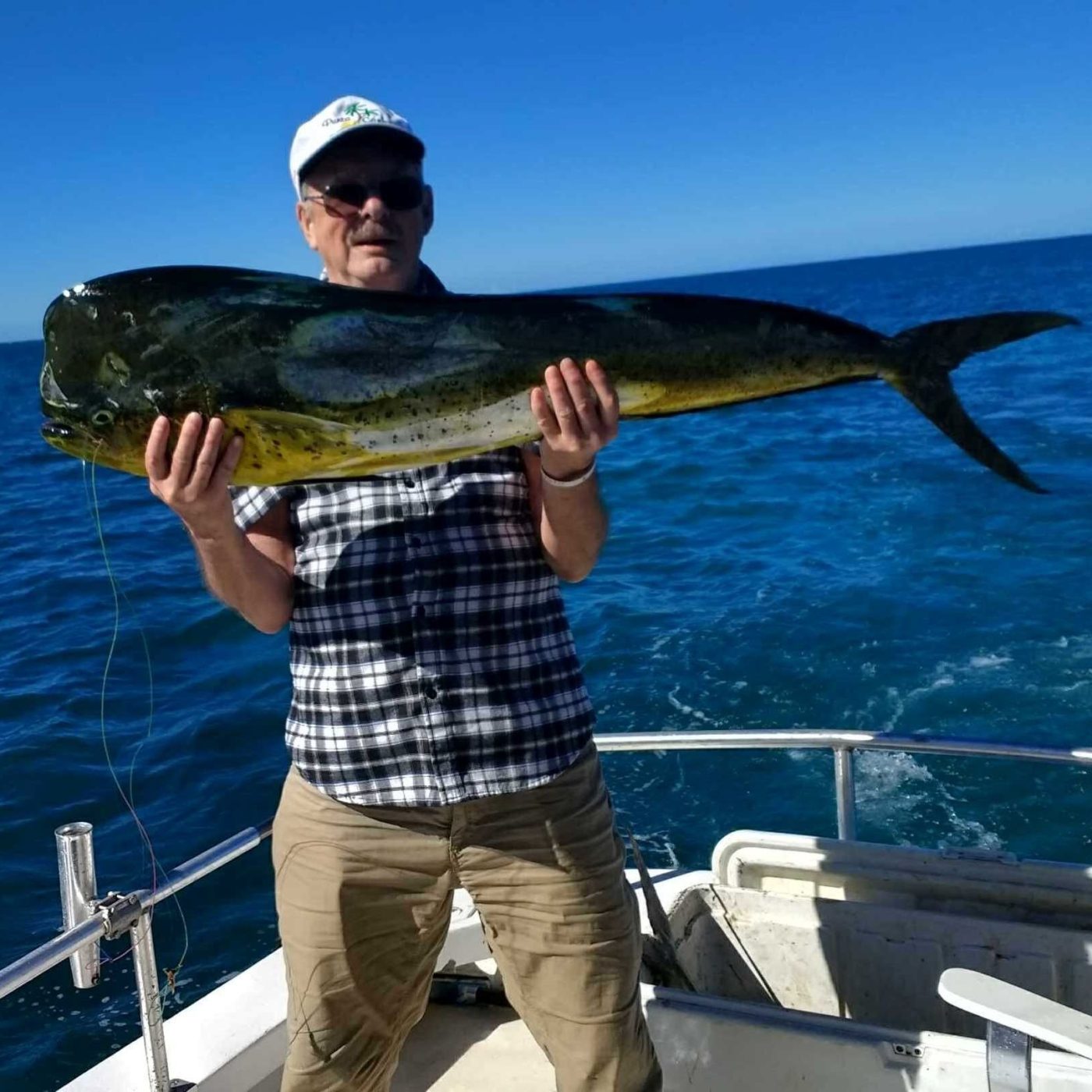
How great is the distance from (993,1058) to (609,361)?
1407 millimetres

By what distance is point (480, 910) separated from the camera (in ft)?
7.20

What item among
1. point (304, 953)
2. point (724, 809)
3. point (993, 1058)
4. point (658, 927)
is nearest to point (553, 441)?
point (304, 953)

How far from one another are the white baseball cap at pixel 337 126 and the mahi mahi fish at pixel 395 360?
0.45 metres

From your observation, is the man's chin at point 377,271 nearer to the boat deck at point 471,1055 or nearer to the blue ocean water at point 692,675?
the boat deck at point 471,1055

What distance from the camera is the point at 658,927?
9.57ft

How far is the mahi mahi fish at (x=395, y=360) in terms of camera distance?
1808 mm

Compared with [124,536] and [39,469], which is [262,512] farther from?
[39,469]

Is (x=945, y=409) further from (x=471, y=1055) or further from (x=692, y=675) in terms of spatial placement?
(x=692, y=675)

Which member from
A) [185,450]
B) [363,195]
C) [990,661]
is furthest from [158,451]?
[990,661]

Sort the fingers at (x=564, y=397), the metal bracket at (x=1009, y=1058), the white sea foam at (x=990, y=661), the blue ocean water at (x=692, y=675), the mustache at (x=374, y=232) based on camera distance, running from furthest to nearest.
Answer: the white sea foam at (x=990, y=661), the blue ocean water at (x=692, y=675), the mustache at (x=374, y=232), the fingers at (x=564, y=397), the metal bracket at (x=1009, y=1058)

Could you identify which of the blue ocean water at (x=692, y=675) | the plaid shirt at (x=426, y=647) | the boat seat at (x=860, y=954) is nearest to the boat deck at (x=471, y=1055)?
the boat seat at (x=860, y=954)

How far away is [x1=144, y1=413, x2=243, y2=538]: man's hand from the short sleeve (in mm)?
299

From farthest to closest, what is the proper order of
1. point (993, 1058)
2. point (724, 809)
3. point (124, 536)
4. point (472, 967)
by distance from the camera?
1. point (124, 536)
2. point (724, 809)
3. point (472, 967)
4. point (993, 1058)

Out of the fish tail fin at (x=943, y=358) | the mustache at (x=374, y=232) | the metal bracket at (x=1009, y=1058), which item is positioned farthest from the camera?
the mustache at (x=374, y=232)
